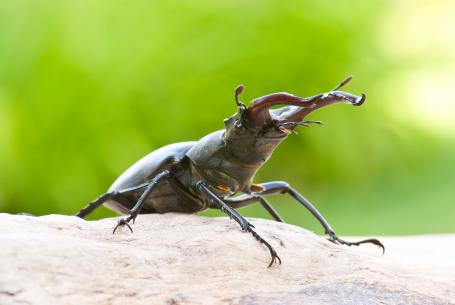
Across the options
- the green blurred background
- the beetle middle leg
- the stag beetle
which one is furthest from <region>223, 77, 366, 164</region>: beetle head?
the green blurred background

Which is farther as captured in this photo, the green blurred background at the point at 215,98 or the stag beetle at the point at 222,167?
the green blurred background at the point at 215,98

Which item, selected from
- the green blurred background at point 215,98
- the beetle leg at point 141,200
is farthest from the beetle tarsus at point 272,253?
the green blurred background at point 215,98

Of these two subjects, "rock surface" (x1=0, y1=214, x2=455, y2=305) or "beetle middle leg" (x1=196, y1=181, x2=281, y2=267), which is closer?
"rock surface" (x1=0, y1=214, x2=455, y2=305)

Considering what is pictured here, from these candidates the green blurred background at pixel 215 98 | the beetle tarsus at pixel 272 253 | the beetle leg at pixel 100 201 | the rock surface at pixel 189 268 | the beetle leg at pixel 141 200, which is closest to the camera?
the rock surface at pixel 189 268

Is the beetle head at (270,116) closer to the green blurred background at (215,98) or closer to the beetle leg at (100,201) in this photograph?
the beetle leg at (100,201)

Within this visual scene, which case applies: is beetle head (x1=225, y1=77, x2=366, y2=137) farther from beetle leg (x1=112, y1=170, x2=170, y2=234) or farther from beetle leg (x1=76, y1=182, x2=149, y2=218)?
beetle leg (x1=76, y1=182, x2=149, y2=218)

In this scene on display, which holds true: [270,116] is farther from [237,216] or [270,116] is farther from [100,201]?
[100,201]
